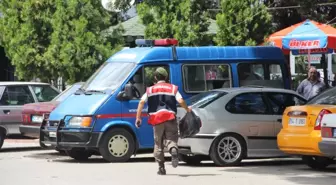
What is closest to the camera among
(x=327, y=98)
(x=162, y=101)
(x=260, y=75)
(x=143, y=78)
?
(x=162, y=101)

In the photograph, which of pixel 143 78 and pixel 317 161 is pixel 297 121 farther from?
pixel 143 78

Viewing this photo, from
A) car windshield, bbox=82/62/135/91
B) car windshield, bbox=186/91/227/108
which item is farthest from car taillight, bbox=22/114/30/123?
car windshield, bbox=186/91/227/108

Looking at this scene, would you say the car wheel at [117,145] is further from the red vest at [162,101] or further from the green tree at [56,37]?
the green tree at [56,37]

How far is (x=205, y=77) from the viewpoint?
689 inches

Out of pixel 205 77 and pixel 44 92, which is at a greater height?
pixel 205 77

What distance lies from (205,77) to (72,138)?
3.09 metres

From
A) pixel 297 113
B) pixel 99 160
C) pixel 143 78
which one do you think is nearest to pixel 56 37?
pixel 99 160

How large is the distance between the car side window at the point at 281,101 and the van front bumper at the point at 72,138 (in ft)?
10.8

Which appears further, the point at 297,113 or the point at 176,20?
the point at 176,20

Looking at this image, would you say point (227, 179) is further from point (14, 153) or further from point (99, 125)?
point (14, 153)

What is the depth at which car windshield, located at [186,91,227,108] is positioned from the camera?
51.3ft

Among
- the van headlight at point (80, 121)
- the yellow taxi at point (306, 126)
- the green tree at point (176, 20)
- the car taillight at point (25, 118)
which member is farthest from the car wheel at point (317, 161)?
the green tree at point (176, 20)

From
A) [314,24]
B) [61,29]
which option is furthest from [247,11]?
[61,29]

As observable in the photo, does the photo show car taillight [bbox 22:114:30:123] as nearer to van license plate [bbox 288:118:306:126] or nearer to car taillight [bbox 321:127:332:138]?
van license plate [bbox 288:118:306:126]
